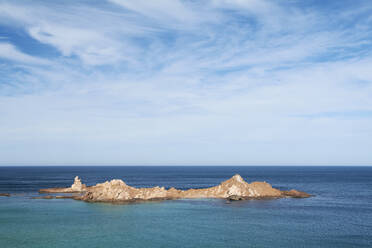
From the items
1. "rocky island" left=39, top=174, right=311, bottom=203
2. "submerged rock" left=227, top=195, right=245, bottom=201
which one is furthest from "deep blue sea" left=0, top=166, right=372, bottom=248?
"rocky island" left=39, top=174, right=311, bottom=203

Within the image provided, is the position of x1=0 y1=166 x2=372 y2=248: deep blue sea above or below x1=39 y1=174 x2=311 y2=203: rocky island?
below

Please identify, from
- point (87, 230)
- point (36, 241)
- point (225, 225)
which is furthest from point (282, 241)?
point (36, 241)

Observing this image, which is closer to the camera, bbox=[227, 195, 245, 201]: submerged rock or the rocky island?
the rocky island

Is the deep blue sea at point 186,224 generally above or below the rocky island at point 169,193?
below

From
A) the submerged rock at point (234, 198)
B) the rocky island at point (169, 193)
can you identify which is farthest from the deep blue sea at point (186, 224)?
the rocky island at point (169, 193)

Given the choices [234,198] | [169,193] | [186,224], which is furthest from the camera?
[169,193]

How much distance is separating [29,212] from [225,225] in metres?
47.2

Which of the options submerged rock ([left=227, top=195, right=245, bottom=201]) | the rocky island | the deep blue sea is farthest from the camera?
submerged rock ([left=227, top=195, right=245, bottom=201])

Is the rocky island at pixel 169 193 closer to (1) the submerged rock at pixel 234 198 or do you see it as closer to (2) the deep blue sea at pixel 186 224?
(1) the submerged rock at pixel 234 198

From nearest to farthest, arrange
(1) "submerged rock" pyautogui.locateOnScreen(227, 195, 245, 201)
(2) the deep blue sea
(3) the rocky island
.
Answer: (2) the deep blue sea < (3) the rocky island < (1) "submerged rock" pyautogui.locateOnScreen(227, 195, 245, 201)

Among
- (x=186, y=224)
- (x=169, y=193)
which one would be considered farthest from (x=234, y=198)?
(x=186, y=224)

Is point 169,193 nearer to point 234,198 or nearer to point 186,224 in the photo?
point 234,198

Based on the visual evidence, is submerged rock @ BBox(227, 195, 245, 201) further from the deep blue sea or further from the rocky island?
the deep blue sea

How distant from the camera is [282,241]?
53875mm
